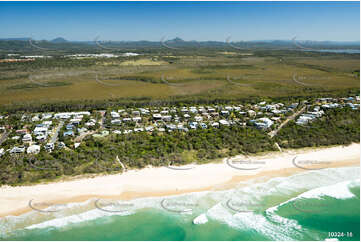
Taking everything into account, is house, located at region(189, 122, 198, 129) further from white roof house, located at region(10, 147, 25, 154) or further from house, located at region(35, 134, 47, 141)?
white roof house, located at region(10, 147, 25, 154)

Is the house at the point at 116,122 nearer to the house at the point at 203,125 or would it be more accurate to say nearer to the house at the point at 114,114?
the house at the point at 114,114

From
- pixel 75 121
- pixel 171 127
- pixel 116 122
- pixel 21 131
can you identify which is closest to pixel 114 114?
pixel 116 122

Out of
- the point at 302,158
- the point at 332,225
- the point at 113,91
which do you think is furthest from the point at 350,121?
the point at 113,91

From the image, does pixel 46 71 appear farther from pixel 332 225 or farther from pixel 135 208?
pixel 332 225

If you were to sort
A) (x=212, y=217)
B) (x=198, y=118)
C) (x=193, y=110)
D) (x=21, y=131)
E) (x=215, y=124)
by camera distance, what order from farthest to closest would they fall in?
(x=193, y=110), (x=198, y=118), (x=215, y=124), (x=21, y=131), (x=212, y=217)

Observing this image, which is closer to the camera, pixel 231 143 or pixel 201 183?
pixel 201 183

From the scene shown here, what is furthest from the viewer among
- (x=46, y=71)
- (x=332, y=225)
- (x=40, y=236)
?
(x=46, y=71)

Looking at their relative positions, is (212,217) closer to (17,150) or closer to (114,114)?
(17,150)
